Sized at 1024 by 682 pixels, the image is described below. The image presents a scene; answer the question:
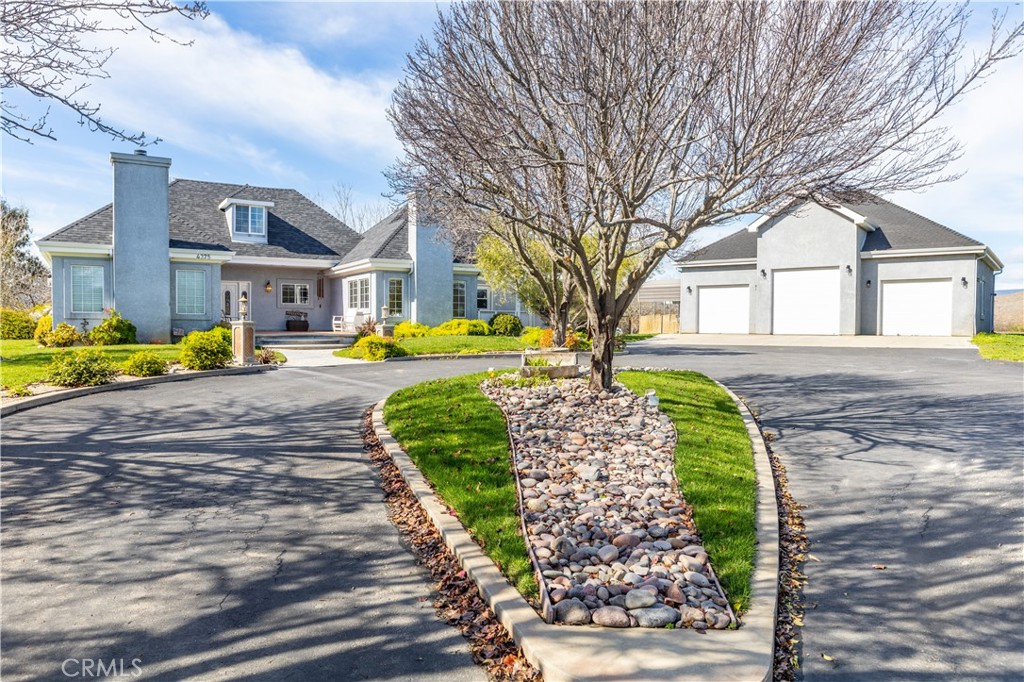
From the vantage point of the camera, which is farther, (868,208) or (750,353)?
(868,208)

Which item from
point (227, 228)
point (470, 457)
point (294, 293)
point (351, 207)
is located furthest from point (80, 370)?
point (351, 207)

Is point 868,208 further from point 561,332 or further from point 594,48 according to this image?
point 594,48

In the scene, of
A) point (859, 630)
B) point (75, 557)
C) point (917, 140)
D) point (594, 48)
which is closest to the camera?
point (859, 630)

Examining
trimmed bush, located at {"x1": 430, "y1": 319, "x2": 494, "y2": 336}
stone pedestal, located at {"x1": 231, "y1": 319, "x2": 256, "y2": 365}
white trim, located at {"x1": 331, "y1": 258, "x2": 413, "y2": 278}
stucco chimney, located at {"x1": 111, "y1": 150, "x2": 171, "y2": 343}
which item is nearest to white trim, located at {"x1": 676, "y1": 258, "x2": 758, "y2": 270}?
trimmed bush, located at {"x1": 430, "y1": 319, "x2": 494, "y2": 336}

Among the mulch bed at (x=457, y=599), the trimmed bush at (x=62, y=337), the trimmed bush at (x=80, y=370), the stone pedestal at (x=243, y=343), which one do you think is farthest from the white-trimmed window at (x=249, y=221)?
the mulch bed at (x=457, y=599)

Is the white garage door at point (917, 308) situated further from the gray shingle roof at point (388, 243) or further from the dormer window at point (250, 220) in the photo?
the dormer window at point (250, 220)

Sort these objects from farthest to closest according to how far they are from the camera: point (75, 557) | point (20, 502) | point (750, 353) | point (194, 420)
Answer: point (750, 353) < point (194, 420) < point (20, 502) < point (75, 557)

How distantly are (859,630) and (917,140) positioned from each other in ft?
21.8

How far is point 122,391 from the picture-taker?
11586mm

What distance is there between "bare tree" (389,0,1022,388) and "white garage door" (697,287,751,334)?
2099 centimetres

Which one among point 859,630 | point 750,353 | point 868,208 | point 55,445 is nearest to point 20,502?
point 55,445

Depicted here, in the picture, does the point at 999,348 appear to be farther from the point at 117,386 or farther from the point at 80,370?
the point at 80,370

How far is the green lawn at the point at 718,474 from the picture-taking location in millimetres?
4309
